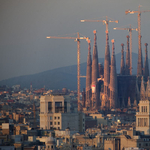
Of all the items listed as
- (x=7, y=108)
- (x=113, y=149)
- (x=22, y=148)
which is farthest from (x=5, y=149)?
(x=7, y=108)

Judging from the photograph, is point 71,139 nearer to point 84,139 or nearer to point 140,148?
point 84,139

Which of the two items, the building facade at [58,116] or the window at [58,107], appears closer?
the building facade at [58,116]

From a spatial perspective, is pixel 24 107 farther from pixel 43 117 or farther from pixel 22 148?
pixel 22 148

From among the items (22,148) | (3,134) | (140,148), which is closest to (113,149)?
(140,148)

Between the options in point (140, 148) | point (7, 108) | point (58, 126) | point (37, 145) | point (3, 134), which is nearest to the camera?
point (140, 148)

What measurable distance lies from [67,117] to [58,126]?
5.06 feet

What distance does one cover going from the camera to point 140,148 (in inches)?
2940

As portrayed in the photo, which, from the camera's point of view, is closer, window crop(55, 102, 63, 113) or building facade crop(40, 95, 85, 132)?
building facade crop(40, 95, 85, 132)

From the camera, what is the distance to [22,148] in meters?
77.9

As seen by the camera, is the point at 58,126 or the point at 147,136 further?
the point at 58,126

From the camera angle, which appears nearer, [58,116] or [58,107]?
[58,116]

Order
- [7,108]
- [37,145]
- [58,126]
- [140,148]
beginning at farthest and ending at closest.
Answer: [7,108]
[58,126]
[37,145]
[140,148]

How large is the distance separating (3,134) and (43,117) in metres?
14.7

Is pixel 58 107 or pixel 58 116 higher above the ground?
pixel 58 107
